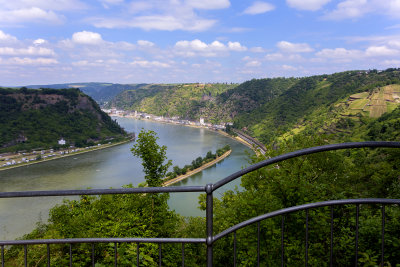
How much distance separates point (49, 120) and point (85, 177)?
1646 inches

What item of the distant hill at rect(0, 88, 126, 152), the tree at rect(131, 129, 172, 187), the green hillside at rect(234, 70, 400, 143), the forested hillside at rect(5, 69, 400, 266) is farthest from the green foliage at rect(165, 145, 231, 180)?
the distant hill at rect(0, 88, 126, 152)

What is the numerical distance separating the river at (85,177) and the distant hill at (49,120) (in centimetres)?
1259

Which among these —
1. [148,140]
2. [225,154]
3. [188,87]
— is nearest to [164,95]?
[188,87]

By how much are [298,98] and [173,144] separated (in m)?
46.5

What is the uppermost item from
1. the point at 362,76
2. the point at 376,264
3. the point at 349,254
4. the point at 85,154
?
the point at 362,76

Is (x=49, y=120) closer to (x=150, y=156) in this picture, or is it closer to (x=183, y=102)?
(x=183, y=102)

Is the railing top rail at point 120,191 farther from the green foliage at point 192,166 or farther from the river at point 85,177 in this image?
the green foliage at point 192,166

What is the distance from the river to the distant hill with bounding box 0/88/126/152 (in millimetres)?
12586

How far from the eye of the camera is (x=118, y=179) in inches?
1288

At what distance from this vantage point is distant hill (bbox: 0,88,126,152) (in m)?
58.3

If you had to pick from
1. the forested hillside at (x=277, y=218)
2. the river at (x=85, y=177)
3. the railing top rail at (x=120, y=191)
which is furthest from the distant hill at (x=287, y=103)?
the river at (x=85, y=177)

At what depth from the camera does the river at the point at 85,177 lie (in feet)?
71.5

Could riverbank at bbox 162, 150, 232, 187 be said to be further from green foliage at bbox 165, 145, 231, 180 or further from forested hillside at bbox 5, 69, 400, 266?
forested hillside at bbox 5, 69, 400, 266

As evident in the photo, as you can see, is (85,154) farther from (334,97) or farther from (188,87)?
(188,87)
